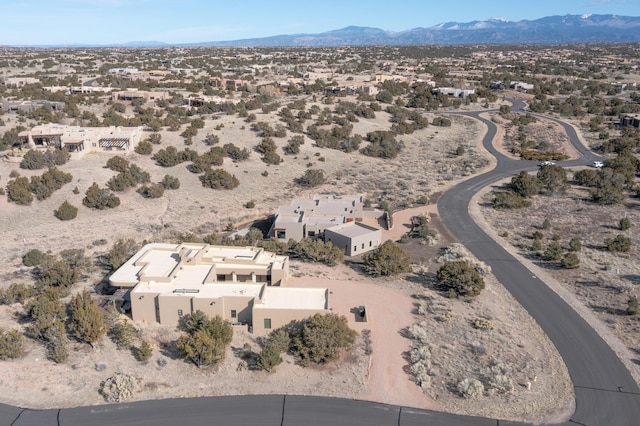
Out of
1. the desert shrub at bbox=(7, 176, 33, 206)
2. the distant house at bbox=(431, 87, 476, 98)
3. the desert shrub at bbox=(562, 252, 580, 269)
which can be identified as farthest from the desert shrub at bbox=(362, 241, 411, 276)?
the distant house at bbox=(431, 87, 476, 98)

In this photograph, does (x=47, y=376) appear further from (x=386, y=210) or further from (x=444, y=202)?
(x=444, y=202)

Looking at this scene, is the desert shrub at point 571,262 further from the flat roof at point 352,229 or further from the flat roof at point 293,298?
the flat roof at point 293,298

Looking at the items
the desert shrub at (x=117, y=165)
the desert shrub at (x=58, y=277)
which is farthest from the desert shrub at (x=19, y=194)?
the desert shrub at (x=58, y=277)

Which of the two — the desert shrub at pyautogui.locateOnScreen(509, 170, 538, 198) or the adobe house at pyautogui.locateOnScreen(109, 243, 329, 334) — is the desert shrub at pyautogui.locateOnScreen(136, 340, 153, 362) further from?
the desert shrub at pyautogui.locateOnScreen(509, 170, 538, 198)

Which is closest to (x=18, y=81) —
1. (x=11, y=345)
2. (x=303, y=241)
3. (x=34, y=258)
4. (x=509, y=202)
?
(x=34, y=258)

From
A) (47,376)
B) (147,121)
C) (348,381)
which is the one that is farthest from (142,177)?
(348,381)
